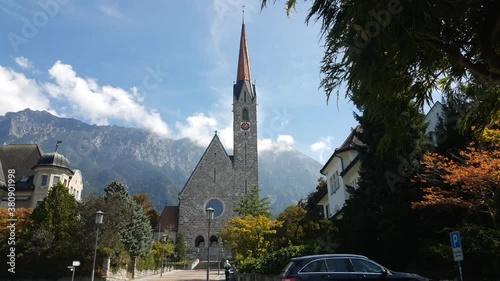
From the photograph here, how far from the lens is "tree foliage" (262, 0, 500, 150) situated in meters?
4.17

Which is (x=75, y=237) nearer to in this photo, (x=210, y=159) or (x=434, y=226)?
(x=434, y=226)

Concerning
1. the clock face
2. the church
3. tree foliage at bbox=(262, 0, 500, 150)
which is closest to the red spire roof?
the church

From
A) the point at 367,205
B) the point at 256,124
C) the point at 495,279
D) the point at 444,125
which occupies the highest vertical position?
the point at 256,124

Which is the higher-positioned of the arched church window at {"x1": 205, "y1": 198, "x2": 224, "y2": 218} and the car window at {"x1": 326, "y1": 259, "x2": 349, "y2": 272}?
the arched church window at {"x1": 205, "y1": 198, "x2": 224, "y2": 218}

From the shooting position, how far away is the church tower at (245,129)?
202 ft

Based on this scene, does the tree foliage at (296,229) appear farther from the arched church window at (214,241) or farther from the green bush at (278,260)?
the arched church window at (214,241)

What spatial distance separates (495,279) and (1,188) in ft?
143

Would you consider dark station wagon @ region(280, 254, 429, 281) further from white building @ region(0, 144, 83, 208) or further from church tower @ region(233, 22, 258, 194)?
church tower @ region(233, 22, 258, 194)

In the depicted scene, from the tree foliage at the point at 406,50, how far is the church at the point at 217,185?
53.9m

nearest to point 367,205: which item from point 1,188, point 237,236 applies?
point 237,236

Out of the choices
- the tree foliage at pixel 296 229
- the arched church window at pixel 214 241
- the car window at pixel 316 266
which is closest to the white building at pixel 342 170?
the tree foliage at pixel 296 229

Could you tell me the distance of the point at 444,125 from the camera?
18.2 metres

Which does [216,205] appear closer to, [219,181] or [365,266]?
[219,181]

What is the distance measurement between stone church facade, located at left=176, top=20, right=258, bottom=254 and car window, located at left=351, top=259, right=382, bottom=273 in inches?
1947
